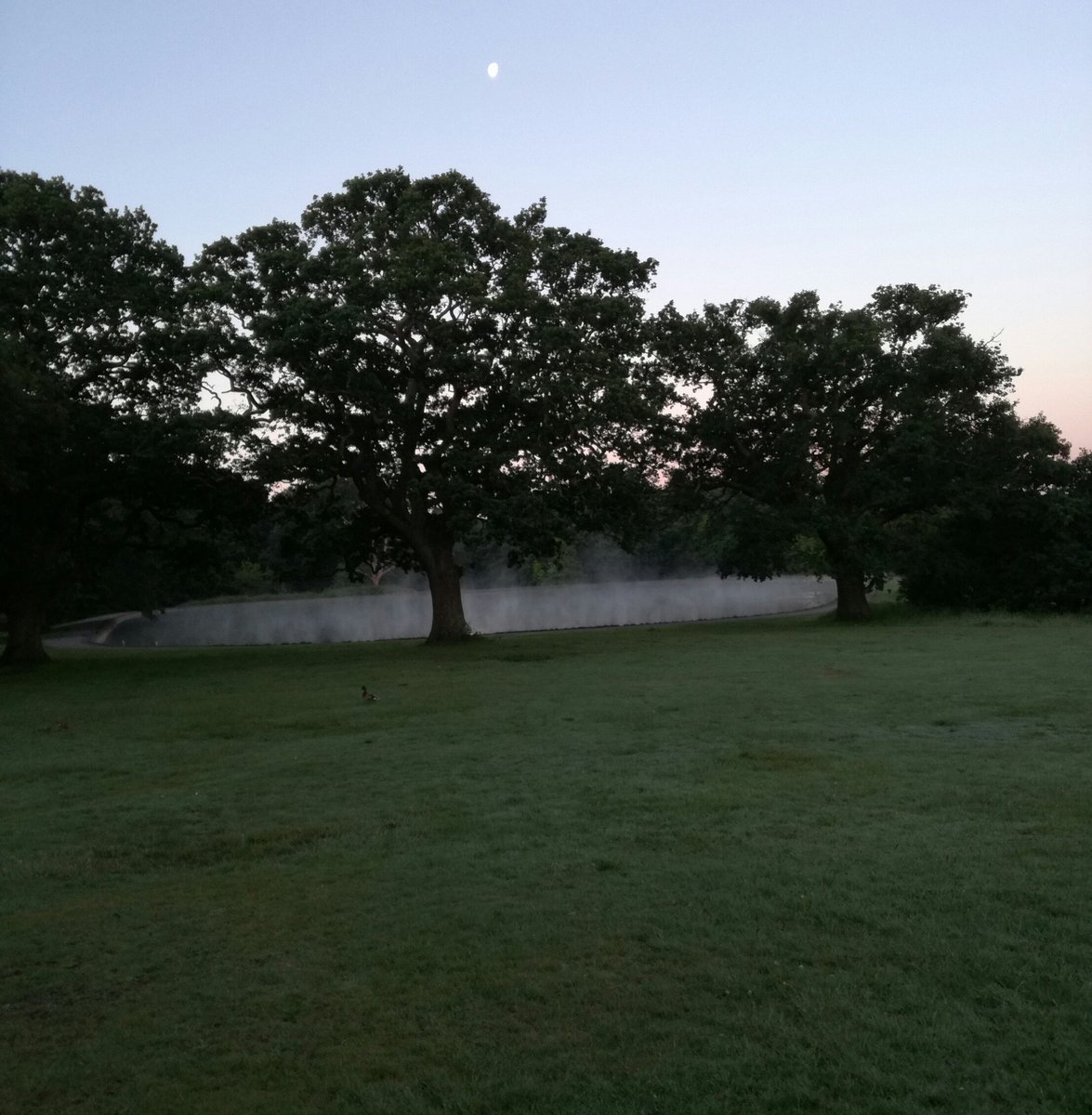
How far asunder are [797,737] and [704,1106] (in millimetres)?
7171

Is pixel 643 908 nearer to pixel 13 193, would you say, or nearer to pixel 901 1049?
pixel 901 1049

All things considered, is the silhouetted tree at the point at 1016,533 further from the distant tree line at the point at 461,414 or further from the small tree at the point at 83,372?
the small tree at the point at 83,372

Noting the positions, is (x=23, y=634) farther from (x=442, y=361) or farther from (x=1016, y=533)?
(x=1016, y=533)

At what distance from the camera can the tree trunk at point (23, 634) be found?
25234mm

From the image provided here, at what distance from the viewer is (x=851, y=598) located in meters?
30.8

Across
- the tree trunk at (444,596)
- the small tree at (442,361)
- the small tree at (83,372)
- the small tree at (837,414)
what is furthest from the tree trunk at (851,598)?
the small tree at (83,372)

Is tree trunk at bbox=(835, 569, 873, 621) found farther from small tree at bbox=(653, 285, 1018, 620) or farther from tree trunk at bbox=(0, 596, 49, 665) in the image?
tree trunk at bbox=(0, 596, 49, 665)

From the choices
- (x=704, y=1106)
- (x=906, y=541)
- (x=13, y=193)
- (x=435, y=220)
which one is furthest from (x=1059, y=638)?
(x=13, y=193)

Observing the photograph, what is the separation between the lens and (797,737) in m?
10.4

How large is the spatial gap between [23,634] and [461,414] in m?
11.4

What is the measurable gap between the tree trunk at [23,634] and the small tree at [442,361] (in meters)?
6.84

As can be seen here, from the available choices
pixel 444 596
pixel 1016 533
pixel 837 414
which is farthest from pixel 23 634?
pixel 1016 533

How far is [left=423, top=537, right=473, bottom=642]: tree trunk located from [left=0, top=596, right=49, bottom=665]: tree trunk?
9184 millimetres

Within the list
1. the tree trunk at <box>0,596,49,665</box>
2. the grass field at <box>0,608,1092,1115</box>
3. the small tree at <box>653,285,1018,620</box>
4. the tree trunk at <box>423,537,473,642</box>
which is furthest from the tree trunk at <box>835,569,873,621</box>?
the tree trunk at <box>0,596,49,665</box>
